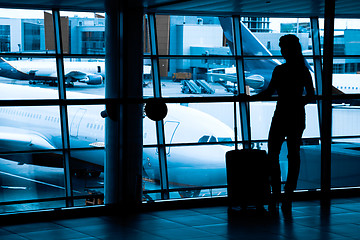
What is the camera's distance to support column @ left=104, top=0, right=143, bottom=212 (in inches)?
180

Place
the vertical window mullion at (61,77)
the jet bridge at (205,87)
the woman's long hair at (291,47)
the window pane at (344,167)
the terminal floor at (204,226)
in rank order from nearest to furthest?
the terminal floor at (204,226) < the woman's long hair at (291,47) < the vertical window mullion at (61,77) < the window pane at (344,167) < the jet bridge at (205,87)

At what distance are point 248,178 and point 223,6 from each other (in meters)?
3.53

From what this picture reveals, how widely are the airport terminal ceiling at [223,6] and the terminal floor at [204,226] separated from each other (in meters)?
2.82

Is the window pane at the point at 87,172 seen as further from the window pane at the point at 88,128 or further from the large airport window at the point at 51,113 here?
the window pane at the point at 88,128

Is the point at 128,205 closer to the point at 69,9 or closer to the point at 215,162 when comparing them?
the point at 69,9

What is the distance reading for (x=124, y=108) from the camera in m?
4.52

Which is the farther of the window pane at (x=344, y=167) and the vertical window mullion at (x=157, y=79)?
the window pane at (x=344, y=167)

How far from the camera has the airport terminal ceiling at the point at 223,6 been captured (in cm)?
673

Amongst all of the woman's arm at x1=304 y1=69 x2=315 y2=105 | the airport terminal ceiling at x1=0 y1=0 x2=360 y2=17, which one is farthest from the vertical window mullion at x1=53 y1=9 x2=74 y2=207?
the woman's arm at x1=304 y1=69 x2=315 y2=105

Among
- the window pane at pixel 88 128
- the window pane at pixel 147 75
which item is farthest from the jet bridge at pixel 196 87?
the window pane at pixel 88 128

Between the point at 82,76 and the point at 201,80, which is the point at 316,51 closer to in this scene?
the point at 82,76

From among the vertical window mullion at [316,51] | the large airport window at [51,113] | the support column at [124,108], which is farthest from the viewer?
the vertical window mullion at [316,51]

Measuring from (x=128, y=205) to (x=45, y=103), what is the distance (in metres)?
1.07

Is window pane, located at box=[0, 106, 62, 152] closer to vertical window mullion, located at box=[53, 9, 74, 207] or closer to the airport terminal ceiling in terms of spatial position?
vertical window mullion, located at box=[53, 9, 74, 207]
